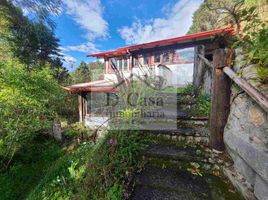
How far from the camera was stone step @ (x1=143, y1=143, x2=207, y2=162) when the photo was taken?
193 cm

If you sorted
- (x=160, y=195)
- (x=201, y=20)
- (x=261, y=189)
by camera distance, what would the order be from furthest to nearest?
(x=201, y=20)
(x=160, y=195)
(x=261, y=189)

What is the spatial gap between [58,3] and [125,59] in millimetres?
4614

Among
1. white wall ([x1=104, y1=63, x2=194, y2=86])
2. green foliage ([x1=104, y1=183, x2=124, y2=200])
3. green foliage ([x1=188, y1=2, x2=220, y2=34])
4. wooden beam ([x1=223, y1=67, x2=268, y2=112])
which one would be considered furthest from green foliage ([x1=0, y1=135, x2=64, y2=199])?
green foliage ([x1=188, y1=2, x2=220, y2=34])

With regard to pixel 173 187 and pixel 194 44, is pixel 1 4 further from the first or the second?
pixel 173 187

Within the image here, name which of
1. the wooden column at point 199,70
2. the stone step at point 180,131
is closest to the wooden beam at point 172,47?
the wooden column at point 199,70

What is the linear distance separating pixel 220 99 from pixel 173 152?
0.93m

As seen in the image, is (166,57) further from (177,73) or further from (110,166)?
(110,166)

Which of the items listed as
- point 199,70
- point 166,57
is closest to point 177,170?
point 199,70

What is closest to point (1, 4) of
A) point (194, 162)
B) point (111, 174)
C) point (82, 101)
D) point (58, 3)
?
point (58, 3)

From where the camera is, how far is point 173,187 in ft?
5.29

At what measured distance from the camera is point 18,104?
16.4ft

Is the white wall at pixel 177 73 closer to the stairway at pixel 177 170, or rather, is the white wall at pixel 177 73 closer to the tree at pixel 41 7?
the tree at pixel 41 7

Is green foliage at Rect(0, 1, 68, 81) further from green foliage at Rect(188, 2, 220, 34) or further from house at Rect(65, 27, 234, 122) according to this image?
green foliage at Rect(188, 2, 220, 34)

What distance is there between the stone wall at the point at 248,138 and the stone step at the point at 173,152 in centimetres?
41
